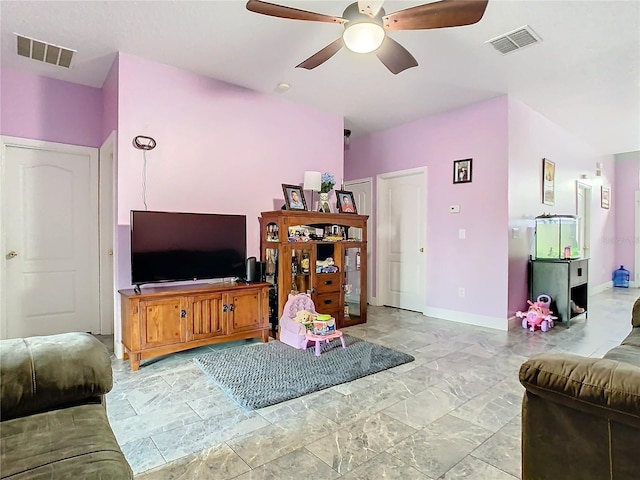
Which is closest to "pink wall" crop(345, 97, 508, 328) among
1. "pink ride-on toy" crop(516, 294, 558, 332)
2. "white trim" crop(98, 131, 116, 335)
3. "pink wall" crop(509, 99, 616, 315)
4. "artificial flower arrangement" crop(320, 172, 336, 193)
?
"pink wall" crop(509, 99, 616, 315)

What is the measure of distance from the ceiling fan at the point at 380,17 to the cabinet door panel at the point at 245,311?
2279 mm

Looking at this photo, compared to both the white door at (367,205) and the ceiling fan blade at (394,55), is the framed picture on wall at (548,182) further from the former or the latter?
the ceiling fan blade at (394,55)

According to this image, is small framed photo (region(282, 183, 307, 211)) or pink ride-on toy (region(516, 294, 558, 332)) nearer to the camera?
small framed photo (region(282, 183, 307, 211))

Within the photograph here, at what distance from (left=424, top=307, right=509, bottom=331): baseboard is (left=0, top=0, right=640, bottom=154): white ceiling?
8.53 feet

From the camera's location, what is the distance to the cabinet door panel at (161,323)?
294cm

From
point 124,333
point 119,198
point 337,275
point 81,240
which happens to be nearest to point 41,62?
point 119,198

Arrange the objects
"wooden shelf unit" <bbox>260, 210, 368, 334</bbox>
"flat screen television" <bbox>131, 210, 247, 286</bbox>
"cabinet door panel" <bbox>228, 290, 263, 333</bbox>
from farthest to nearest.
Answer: "wooden shelf unit" <bbox>260, 210, 368, 334</bbox>
"cabinet door panel" <bbox>228, 290, 263, 333</bbox>
"flat screen television" <bbox>131, 210, 247, 286</bbox>

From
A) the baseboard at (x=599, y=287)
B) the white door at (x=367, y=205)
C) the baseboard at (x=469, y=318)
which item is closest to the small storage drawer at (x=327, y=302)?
the baseboard at (x=469, y=318)

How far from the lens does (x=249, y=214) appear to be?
408 centimetres

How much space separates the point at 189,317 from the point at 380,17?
2699 millimetres

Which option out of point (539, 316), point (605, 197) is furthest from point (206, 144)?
point (605, 197)

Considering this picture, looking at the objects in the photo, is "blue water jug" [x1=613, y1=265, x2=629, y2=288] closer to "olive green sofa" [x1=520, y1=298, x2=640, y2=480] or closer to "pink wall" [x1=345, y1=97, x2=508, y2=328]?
"pink wall" [x1=345, y1=97, x2=508, y2=328]

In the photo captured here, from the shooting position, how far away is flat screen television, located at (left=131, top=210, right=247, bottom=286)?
306 cm

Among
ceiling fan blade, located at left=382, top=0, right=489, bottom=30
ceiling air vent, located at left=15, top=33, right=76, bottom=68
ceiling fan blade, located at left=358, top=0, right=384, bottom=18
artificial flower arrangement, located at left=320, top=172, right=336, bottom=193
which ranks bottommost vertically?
artificial flower arrangement, located at left=320, top=172, right=336, bottom=193
